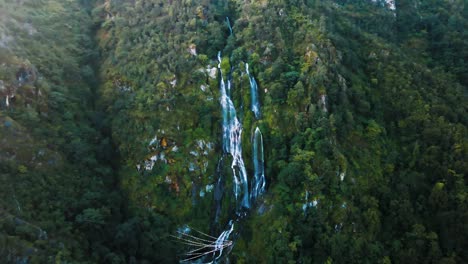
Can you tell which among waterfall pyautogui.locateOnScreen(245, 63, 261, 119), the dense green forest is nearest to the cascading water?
waterfall pyautogui.locateOnScreen(245, 63, 261, 119)

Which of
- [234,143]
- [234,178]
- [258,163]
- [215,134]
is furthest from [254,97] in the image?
[234,178]

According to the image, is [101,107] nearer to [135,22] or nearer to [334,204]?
[135,22]

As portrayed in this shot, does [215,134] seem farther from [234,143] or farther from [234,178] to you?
[234,178]

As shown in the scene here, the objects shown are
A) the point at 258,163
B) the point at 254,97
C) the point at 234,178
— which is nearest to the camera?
the point at 234,178

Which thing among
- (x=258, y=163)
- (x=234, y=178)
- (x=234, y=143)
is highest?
(x=234, y=143)

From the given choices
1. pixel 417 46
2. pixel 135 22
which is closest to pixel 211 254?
pixel 135 22

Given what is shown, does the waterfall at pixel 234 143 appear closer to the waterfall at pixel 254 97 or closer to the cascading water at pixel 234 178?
the cascading water at pixel 234 178

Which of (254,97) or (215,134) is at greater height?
(254,97)

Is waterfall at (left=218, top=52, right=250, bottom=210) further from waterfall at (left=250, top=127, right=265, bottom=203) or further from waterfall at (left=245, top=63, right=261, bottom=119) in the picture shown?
waterfall at (left=245, top=63, right=261, bottom=119)
